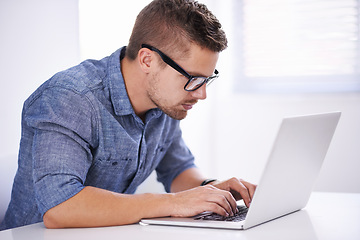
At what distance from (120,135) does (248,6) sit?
7.69ft

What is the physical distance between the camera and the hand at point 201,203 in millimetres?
1208

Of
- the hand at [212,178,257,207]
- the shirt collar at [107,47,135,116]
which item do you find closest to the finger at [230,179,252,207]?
the hand at [212,178,257,207]

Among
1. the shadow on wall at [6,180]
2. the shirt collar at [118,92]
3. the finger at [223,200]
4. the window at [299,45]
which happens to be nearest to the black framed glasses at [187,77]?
the shirt collar at [118,92]

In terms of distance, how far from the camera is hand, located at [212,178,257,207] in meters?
1.43

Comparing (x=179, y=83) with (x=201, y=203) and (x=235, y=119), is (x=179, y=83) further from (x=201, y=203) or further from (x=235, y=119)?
(x=235, y=119)

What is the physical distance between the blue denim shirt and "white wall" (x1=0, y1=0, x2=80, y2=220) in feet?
0.53

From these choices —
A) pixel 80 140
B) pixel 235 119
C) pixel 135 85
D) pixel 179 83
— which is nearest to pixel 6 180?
pixel 80 140

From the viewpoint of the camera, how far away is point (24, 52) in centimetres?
184

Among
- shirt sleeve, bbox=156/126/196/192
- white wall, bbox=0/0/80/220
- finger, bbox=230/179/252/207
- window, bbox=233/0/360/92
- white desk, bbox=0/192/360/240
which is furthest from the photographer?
window, bbox=233/0/360/92

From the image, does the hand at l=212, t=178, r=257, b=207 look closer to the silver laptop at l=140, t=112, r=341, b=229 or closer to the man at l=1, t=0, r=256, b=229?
the man at l=1, t=0, r=256, b=229

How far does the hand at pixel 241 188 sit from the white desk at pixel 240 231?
0.16m

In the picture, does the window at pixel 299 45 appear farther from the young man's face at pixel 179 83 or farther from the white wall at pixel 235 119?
the young man's face at pixel 179 83

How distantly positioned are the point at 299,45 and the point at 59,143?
2.49 meters

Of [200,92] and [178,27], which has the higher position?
[178,27]
